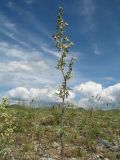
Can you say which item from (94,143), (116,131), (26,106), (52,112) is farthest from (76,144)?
(26,106)

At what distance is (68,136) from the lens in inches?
520

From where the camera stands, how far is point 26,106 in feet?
63.9

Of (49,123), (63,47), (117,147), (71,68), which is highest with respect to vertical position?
(63,47)

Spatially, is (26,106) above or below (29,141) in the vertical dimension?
above

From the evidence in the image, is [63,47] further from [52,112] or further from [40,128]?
[52,112]

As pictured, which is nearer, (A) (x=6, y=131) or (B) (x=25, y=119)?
(A) (x=6, y=131)

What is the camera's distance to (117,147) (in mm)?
13852

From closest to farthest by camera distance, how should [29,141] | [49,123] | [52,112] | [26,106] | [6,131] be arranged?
[6,131] → [29,141] → [49,123] → [52,112] → [26,106]

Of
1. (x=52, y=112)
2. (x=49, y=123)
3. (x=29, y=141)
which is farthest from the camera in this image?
(x=52, y=112)

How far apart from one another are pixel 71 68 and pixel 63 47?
0.64 metres

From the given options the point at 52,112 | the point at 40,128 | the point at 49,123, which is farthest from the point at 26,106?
the point at 40,128

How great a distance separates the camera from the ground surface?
1270 centimetres

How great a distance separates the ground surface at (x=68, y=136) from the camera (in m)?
12.7

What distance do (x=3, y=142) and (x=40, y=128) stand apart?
513cm
